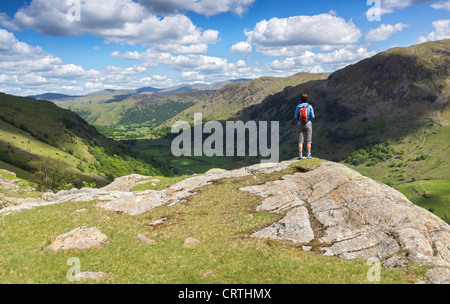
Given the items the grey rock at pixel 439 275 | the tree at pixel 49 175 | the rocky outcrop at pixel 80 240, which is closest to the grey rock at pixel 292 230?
the grey rock at pixel 439 275

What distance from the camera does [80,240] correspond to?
78.4 ft

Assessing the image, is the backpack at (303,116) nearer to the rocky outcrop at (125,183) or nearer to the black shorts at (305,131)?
the black shorts at (305,131)

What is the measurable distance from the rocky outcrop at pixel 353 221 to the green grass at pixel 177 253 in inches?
73.6

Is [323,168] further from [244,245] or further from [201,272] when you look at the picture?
[201,272]

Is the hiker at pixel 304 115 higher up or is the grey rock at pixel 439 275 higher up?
the hiker at pixel 304 115

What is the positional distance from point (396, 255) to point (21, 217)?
3792 centimetres

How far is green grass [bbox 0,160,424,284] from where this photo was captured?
18141 mm

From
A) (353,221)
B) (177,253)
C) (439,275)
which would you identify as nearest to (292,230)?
(353,221)

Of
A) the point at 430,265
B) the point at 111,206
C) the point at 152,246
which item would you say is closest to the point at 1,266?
the point at 152,246

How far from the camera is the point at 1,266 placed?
19562 millimetres

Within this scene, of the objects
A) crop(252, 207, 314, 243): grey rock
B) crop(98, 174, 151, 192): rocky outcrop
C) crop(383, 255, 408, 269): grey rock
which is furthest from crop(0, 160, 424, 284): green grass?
crop(98, 174, 151, 192): rocky outcrop

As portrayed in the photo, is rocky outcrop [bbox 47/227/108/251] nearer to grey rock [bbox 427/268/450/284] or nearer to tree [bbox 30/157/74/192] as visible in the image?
grey rock [bbox 427/268/450/284]

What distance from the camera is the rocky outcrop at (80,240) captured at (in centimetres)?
2312
